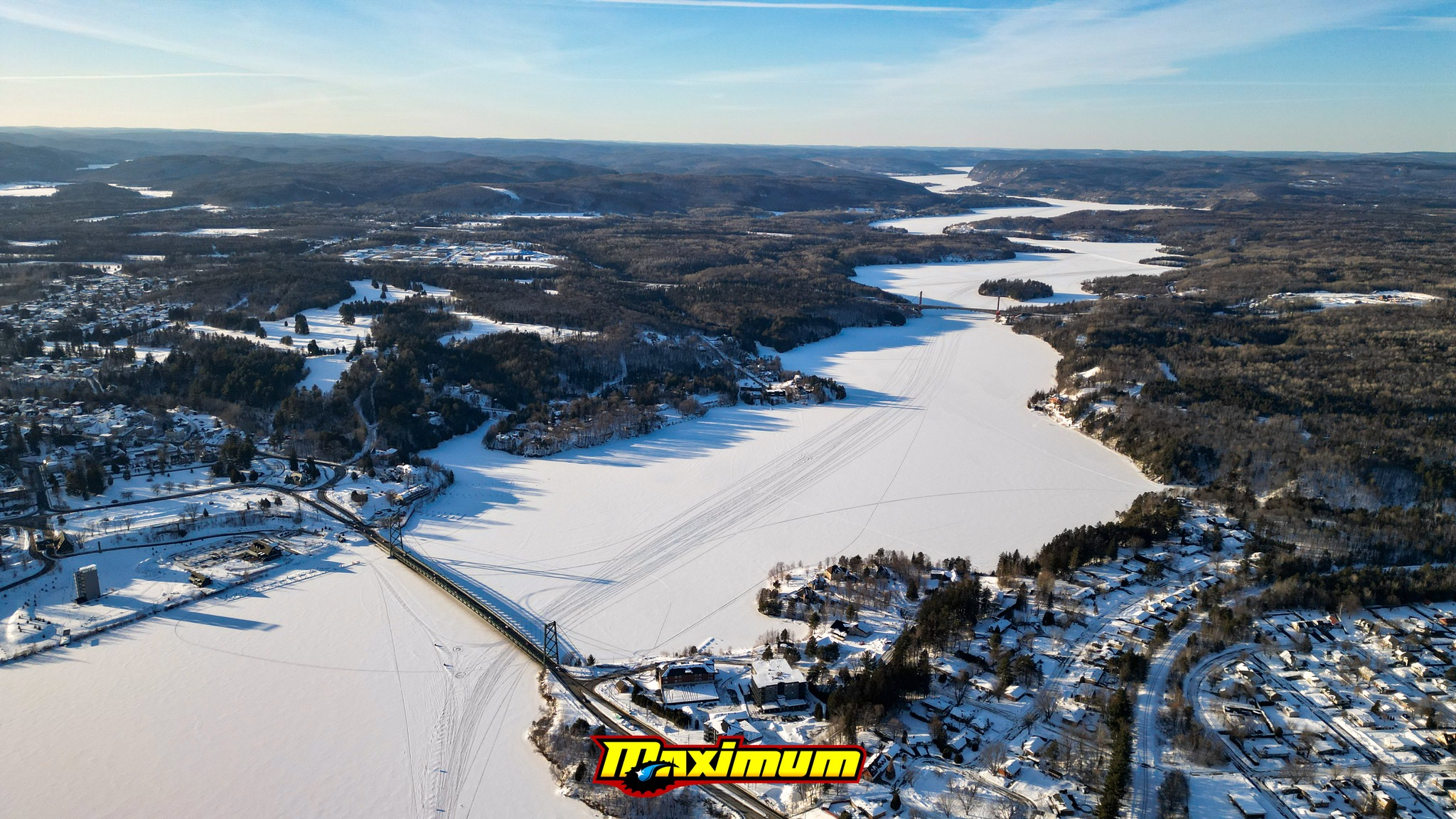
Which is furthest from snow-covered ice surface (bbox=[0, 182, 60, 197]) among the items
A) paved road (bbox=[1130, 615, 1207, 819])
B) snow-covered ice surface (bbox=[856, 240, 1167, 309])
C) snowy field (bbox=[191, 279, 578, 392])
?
paved road (bbox=[1130, 615, 1207, 819])

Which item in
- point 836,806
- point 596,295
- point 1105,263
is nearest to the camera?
point 836,806

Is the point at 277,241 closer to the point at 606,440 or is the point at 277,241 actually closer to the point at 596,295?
the point at 596,295

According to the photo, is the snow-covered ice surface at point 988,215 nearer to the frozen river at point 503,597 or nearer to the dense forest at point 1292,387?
the dense forest at point 1292,387

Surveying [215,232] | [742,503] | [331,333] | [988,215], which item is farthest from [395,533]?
[988,215]

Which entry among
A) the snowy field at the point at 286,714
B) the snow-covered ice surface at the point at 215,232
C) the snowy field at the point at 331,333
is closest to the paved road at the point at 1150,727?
the snowy field at the point at 286,714

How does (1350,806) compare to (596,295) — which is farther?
(596,295)

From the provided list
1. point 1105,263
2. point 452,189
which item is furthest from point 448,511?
point 452,189

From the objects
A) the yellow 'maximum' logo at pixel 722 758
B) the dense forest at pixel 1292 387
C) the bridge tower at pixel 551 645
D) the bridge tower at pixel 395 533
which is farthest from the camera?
the dense forest at pixel 1292 387
